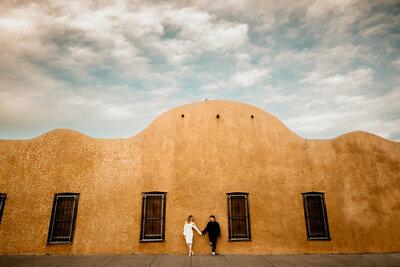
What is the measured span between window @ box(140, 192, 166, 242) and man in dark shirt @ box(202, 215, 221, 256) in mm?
1776

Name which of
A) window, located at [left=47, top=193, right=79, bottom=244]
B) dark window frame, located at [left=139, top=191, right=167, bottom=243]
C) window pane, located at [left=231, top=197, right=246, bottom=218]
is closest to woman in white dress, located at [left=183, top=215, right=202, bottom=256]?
dark window frame, located at [left=139, top=191, right=167, bottom=243]

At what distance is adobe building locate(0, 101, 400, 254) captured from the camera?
8.61m

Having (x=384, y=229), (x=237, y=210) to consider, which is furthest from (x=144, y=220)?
(x=384, y=229)

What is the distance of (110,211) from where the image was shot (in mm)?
8781

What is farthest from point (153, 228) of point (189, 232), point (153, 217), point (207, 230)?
point (207, 230)

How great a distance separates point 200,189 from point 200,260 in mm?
2585

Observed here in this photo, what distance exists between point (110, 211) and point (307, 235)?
26.7ft

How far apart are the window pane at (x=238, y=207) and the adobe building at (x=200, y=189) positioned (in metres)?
0.04

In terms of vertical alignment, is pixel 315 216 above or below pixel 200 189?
below

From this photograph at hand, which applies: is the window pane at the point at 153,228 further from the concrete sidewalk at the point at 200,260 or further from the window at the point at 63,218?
the window at the point at 63,218

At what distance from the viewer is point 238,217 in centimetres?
895

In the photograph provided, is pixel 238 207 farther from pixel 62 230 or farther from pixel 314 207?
pixel 62 230

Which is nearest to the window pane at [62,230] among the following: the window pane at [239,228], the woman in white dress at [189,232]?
the woman in white dress at [189,232]

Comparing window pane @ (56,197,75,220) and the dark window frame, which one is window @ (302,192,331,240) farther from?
window pane @ (56,197,75,220)
